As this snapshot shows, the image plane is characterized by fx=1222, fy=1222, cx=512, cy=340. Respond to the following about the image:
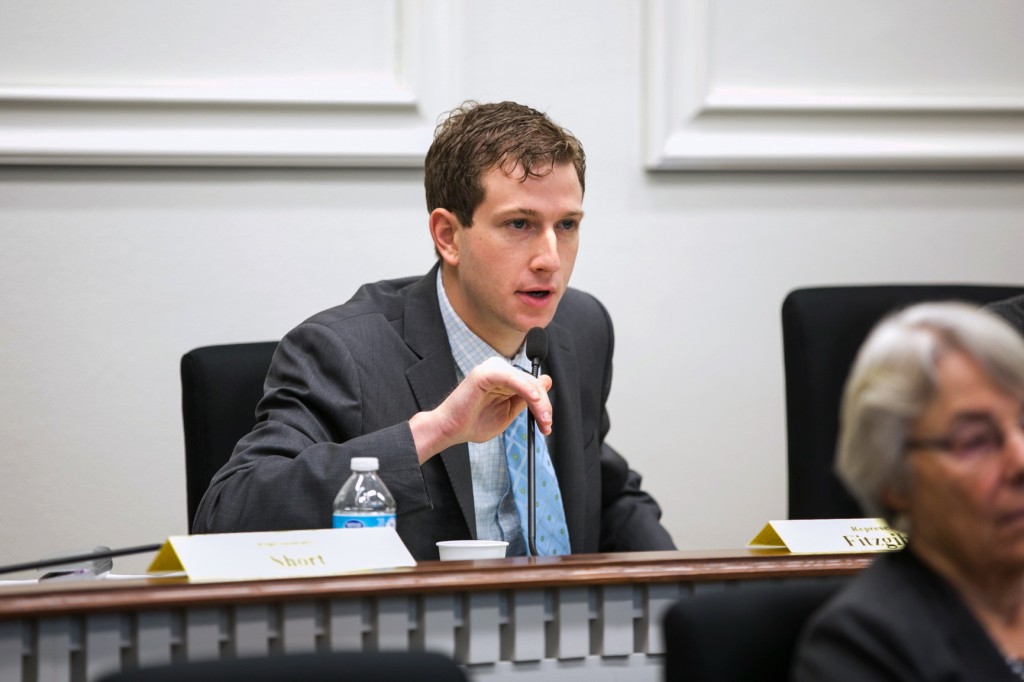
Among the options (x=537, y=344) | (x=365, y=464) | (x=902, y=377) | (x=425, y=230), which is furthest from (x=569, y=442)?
(x=902, y=377)

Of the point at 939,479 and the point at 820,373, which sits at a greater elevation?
the point at 820,373

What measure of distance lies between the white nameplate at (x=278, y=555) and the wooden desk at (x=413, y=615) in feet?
0.16

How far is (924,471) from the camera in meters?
1.08

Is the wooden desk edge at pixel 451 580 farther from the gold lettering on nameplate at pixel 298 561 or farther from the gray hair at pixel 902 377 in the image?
the gray hair at pixel 902 377

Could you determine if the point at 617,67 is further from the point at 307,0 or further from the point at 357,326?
the point at 357,326

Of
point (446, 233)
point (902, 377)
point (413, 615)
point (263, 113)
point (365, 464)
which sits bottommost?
point (413, 615)

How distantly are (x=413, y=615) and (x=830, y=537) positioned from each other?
2.13 ft

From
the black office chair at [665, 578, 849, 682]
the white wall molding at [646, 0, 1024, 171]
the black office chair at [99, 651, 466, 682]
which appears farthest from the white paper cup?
the white wall molding at [646, 0, 1024, 171]

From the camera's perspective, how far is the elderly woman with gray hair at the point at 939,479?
1040mm


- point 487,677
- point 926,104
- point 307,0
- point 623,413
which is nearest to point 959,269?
point 926,104

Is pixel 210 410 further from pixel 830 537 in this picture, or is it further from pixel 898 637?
pixel 898 637

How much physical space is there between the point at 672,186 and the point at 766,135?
296mm

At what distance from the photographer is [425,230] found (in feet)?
10.3

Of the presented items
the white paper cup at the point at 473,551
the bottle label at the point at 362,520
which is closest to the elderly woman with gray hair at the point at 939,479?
the white paper cup at the point at 473,551
